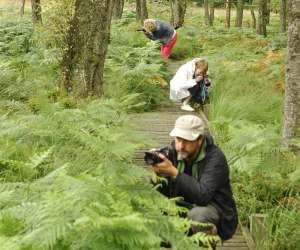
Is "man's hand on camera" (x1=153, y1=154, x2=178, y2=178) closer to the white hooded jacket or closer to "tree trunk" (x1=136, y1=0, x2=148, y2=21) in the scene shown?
the white hooded jacket

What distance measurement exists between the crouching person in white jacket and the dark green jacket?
648 cm

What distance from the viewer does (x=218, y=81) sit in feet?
42.3

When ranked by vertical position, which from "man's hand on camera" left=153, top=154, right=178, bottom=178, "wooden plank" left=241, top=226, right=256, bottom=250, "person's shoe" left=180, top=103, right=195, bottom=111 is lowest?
"wooden plank" left=241, top=226, right=256, bottom=250

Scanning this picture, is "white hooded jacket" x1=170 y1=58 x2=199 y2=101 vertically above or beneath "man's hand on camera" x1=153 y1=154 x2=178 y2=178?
beneath

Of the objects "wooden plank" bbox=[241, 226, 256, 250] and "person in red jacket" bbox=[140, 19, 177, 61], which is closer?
"wooden plank" bbox=[241, 226, 256, 250]

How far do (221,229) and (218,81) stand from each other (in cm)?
780

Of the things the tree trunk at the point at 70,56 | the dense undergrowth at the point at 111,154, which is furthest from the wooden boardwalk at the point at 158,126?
the tree trunk at the point at 70,56

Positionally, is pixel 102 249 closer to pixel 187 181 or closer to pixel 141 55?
pixel 187 181

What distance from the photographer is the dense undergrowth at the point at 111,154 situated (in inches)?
149

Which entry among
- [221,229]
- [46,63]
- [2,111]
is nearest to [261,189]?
[221,229]

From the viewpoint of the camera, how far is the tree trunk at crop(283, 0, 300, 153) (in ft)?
27.6

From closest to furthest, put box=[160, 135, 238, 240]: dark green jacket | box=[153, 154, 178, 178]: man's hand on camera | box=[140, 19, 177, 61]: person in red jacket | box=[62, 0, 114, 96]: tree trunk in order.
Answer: box=[153, 154, 178, 178]: man's hand on camera < box=[160, 135, 238, 240]: dark green jacket < box=[62, 0, 114, 96]: tree trunk < box=[140, 19, 177, 61]: person in red jacket

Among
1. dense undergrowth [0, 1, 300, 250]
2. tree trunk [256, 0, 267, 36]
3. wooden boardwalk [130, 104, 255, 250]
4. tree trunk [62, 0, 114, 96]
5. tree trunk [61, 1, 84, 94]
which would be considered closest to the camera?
dense undergrowth [0, 1, 300, 250]

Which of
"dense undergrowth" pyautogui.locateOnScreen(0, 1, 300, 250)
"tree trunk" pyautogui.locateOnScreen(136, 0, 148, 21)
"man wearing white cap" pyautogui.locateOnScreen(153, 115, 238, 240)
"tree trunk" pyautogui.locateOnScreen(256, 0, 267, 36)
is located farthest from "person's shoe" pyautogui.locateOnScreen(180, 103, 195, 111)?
"tree trunk" pyautogui.locateOnScreen(136, 0, 148, 21)
